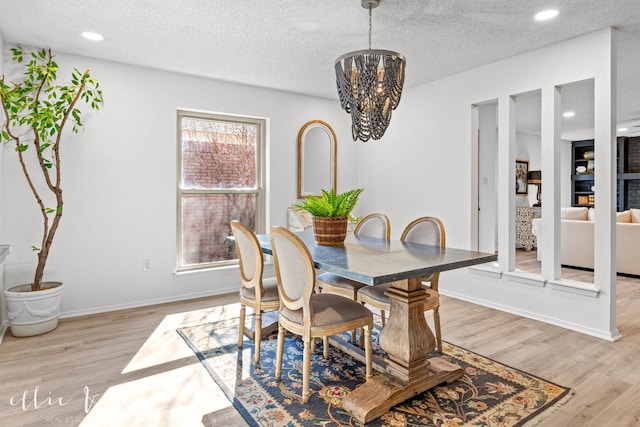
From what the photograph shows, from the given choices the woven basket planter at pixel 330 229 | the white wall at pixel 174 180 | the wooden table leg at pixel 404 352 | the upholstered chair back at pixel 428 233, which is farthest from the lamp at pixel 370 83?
the white wall at pixel 174 180

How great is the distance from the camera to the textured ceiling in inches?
108

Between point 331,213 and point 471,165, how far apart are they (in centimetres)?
226

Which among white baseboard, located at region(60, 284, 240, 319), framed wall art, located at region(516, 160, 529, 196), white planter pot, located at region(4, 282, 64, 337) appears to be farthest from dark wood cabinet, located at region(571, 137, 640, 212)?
A: white planter pot, located at region(4, 282, 64, 337)

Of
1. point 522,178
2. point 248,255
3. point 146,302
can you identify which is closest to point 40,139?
point 146,302

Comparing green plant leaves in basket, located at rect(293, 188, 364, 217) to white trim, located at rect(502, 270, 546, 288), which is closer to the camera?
green plant leaves in basket, located at rect(293, 188, 364, 217)

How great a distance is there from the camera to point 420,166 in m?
4.79

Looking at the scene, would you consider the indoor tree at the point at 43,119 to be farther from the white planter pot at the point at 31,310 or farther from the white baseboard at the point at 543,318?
the white baseboard at the point at 543,318

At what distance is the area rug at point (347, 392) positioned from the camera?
1.96m

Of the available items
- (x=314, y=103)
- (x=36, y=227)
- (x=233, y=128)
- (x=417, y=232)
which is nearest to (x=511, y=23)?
(x=417, y=232)

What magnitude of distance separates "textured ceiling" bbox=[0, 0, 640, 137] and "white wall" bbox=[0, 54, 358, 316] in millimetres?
306

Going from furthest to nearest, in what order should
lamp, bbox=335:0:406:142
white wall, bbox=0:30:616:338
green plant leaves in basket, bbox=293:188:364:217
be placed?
1. white wall, bbox=0:30:616:338
2. green plant leaves in basket, bbox=293:188:364:217
3. lamp, bbox=335:0:406:142

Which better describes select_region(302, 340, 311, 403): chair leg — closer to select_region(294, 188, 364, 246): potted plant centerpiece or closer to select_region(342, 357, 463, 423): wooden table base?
select_region(342, 357, 463, 423): wooden table base

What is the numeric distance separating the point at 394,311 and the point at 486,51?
279 cm

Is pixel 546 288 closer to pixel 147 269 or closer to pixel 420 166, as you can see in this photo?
pixel 420 166
